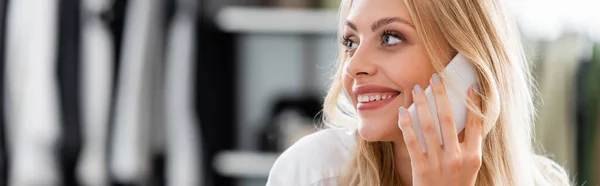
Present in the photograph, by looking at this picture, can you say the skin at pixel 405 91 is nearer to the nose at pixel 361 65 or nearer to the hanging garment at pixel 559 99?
the nose at pixel 361 65

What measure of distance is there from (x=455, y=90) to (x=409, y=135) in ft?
0.35

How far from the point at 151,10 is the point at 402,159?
1127mm

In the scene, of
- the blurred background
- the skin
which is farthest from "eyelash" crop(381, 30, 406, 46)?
the blurred background

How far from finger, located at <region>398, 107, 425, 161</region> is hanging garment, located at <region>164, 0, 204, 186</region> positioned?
1.21m

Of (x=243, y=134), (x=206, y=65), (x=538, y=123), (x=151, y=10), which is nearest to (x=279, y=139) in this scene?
(x=243, y=134)

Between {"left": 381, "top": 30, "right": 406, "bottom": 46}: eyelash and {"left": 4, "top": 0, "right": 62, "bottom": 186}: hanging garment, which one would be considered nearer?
{"left": 381, "top": 30, "right": 406, "bottom": 46}: eyelash

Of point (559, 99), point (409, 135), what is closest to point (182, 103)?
point (559, 99)

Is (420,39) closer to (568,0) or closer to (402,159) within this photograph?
(402,159)

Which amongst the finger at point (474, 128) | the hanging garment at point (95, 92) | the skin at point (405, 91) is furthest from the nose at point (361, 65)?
the hanging garment at point (95, 92)

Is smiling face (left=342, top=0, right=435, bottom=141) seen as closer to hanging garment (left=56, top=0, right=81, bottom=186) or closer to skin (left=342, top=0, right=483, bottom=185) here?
skin (left=342, top=0, right=483, bottom=185)

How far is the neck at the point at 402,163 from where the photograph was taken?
59.0 inches

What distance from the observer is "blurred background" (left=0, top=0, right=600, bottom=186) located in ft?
7.88

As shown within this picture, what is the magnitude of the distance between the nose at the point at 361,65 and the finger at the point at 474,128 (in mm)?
158

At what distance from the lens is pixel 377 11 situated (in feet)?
4.40
